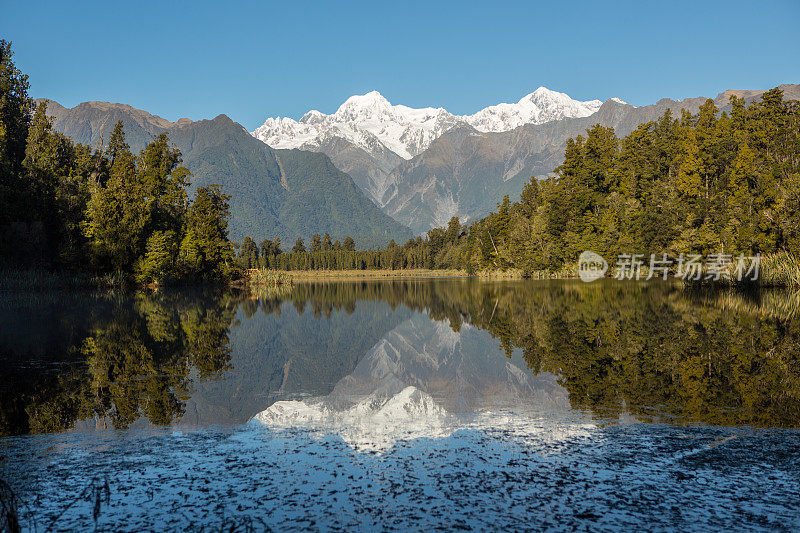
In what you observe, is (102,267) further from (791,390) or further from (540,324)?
(791,390)

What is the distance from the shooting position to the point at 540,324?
26.2 metres

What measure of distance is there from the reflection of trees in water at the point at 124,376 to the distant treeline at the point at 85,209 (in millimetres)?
32920

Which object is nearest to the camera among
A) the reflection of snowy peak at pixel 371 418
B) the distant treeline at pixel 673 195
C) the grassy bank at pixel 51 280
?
the reflection of snowy peak at pixel 371 418

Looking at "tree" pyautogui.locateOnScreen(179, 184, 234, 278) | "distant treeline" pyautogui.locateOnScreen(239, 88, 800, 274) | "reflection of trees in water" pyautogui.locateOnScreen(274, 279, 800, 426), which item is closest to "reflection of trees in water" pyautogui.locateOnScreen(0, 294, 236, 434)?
"reflection of trees in water" pyautogui.locateOnScreen(274, 279, 800, 426)

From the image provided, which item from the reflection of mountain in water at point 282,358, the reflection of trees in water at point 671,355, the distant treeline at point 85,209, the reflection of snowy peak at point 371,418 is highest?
the distant treeline at point 85,209

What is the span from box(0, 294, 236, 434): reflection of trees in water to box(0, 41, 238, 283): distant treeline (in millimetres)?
32920

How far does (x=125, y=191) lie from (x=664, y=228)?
212ft

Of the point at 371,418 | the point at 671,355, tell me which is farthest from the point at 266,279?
the point at 371,418

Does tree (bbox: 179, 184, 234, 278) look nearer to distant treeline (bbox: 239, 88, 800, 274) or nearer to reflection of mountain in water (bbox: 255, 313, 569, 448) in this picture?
distant treeline (bbox: 239, 88, 800, 274)

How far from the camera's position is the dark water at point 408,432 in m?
6.50

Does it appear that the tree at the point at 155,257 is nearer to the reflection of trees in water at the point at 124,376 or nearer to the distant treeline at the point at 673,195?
the reflection of trees in water at the point at 124,376

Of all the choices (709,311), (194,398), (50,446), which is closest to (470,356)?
(194,398)

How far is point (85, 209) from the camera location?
58688mm

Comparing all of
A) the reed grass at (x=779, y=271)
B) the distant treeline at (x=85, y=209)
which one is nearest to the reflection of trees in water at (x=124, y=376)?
the distant treeline at (x=85, y=209)
